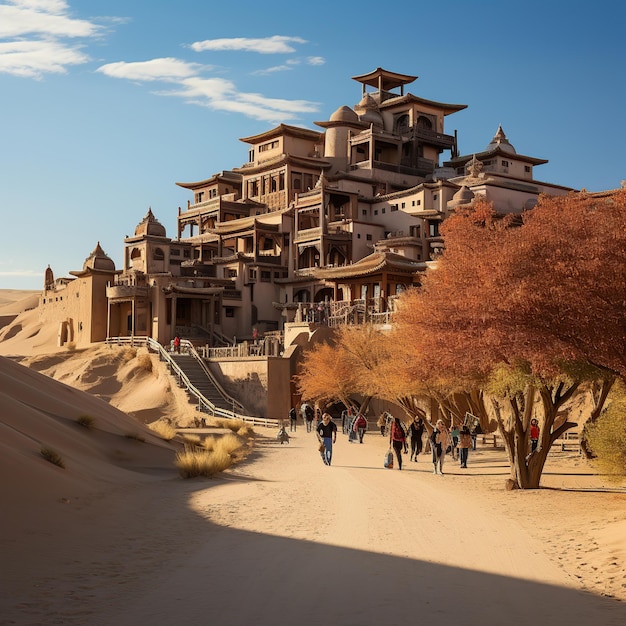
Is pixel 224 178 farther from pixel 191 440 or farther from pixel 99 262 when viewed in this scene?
pixel 191 440

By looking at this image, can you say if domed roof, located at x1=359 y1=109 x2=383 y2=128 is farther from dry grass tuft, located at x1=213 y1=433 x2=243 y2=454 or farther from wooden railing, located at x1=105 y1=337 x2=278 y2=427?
dry grass tuft, located at x1=213 y1=433 x2=243 y2=454

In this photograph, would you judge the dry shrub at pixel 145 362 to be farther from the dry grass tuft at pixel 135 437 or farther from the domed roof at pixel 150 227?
the dry grass tuft at pixel 135 437

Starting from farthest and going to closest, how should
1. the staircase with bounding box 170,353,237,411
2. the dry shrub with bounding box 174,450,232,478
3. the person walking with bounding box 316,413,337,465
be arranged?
the staircase with bounding box 170,353,237,411
the person walking with bounding box 316,413,337,465
the dry shrub with bounding box 174,450,232,478

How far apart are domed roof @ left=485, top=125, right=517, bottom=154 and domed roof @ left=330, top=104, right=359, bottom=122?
12782 millimetres

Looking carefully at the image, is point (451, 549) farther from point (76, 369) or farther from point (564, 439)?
point (76, 369)

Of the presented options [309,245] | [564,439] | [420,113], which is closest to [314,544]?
[564,439]

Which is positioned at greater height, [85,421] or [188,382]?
[188,382]

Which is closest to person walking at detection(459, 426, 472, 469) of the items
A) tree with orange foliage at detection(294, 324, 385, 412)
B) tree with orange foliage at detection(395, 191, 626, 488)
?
tree with orange foliage at detection(395, 191, 626, 488)

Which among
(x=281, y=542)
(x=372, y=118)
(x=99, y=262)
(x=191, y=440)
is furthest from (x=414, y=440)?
(x=372, y=118)

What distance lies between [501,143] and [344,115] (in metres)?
14.6

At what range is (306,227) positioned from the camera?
6850 centimetres

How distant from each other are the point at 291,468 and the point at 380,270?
27.0 metres

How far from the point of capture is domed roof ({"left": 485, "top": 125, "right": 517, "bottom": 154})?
75.1 meters

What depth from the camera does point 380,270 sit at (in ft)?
160
